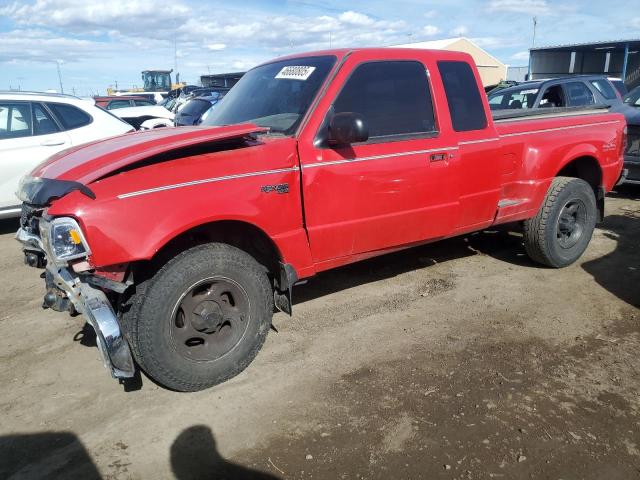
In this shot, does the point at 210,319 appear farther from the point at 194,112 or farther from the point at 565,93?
the point at 194,112

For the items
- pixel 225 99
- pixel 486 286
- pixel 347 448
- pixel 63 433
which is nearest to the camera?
pixel 347 448

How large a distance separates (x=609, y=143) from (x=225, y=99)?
3.86 metres

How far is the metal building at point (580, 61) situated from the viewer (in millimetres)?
35000

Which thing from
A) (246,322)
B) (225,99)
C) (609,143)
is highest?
(225,99)

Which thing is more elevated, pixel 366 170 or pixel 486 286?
pixel 366 170

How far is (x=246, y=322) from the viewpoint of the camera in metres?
3.25

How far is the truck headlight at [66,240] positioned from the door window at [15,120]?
4.86 meters

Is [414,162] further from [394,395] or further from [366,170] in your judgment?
[394,395]

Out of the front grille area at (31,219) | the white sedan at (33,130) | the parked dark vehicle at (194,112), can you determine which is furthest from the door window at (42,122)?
the parked dark vehicle at (194,112)

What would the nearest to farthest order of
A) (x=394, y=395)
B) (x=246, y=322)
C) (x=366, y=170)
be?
1. (x=394, y=395)
2. (x=246, y=322)
3. (x=366, y=170)

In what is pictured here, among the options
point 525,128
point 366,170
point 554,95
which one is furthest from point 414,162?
point 554,95

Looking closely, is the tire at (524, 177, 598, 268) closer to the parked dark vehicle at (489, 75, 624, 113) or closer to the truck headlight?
the truck headlight

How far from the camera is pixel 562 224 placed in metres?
5.07

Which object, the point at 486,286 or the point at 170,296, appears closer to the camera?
the point at 170,296
